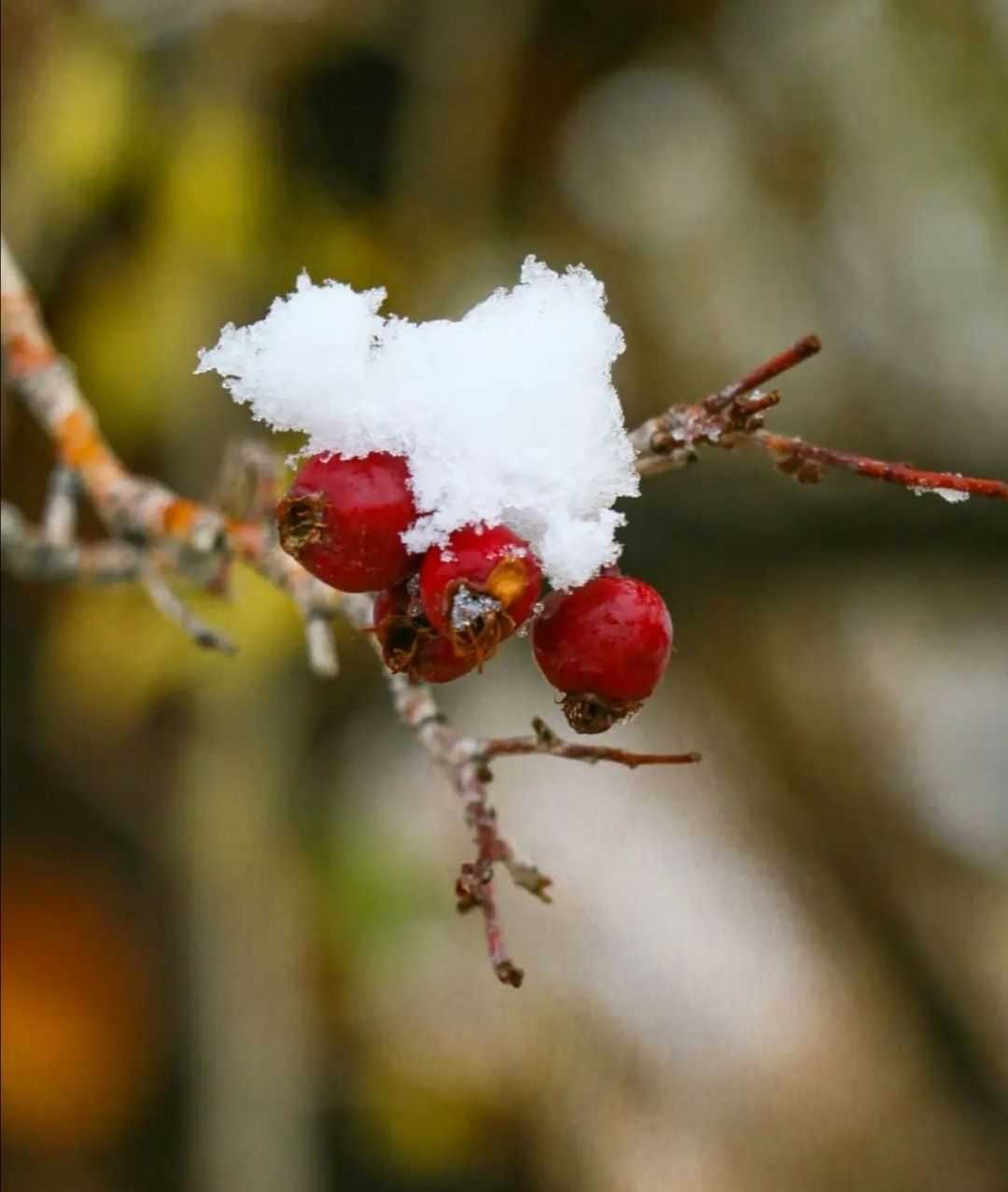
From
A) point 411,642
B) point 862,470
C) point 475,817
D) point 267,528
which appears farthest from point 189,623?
point 862,470

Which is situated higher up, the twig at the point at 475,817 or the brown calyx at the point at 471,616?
the brown calyx at the point at 471,616

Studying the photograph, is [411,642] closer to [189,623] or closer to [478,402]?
[478,402]

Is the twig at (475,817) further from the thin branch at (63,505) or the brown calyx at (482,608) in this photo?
the thin branch at (63,505)

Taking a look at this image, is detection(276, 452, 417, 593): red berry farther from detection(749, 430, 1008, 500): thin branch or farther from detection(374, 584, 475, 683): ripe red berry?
detection(749, 430, 1008, 500): thin branch

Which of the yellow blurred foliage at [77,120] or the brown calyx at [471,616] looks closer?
the brown calyx at [471,616]

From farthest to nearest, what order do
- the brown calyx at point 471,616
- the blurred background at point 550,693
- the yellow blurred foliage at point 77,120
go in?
1. the blurred background at point 550,693
2. the yellow blurred foliage at point 77,120
3. the brown calyx at point 471,616

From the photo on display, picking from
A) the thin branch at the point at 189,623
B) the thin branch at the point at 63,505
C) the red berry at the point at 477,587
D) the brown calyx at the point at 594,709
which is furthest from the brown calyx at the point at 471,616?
the thin branch at the point at 63,505

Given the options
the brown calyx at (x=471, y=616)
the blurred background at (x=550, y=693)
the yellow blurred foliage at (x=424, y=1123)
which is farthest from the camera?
the yellow blurred foliage at (x=424, y=1123)

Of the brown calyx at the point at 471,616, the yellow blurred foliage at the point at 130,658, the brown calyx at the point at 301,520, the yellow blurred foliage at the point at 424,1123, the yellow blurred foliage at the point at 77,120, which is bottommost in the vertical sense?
the yellow blurred foliage at the point at 424,1123
